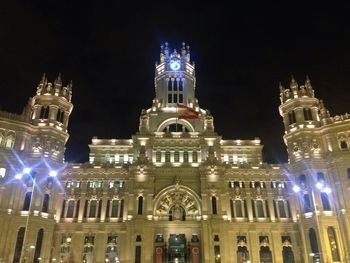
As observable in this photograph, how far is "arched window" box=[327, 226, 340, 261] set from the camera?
199ft

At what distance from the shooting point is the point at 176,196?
72438 mm

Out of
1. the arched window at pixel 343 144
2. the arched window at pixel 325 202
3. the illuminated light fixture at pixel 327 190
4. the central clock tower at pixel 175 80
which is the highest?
the central clock tower at pixel 175 80

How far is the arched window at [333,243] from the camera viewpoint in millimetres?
60531

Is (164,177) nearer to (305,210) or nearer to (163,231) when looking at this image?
(163,231)

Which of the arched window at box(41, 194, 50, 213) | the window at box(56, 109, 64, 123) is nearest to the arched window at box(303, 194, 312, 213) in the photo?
the arched window at box(41, 194, 50, 213)

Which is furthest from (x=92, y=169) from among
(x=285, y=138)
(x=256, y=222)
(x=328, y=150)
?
(x=328, y=150)

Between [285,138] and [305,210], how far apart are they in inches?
622

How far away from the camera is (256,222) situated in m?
70.4

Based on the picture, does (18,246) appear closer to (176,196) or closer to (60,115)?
(60,115)

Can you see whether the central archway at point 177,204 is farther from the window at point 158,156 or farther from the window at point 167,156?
the window at point 158,156

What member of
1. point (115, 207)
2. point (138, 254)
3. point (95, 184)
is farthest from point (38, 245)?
point (138, 254)

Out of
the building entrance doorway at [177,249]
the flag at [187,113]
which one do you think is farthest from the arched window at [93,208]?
the flag at [187,113]

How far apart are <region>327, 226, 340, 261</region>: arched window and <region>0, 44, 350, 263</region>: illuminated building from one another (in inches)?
6.6

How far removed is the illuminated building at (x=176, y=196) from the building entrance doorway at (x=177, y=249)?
198mm
